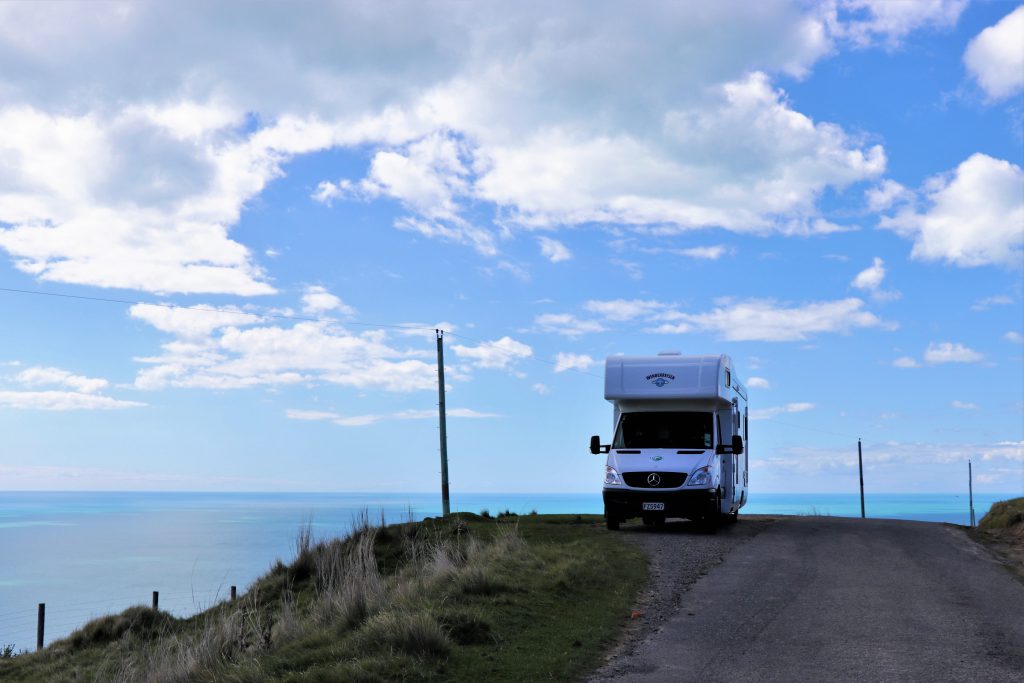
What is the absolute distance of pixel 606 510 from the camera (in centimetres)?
1959

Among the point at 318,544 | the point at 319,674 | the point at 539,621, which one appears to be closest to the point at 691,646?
the point at 539,621

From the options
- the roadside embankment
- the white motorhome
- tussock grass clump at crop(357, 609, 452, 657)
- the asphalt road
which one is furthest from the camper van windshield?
tussock grass clump at crop(357, 609, 452, 657)

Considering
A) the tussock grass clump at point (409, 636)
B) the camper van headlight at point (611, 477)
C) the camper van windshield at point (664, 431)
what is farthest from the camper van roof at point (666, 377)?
the tussock grass clump at point (409, 636)

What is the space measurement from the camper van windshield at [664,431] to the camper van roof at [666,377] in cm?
67

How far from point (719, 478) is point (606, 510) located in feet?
8.59

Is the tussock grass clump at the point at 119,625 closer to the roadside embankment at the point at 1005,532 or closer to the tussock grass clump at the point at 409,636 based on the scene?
the tussock grass clump at the point at 409,636

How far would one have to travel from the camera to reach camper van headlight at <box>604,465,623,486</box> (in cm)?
1925

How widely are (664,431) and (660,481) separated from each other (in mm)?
1348

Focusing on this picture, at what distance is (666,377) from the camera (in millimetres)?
19531

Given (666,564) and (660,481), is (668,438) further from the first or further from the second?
(666,564)

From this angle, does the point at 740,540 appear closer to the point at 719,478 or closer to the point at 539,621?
the point at 719,478

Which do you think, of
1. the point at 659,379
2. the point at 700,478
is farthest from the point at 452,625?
the point at 659,379

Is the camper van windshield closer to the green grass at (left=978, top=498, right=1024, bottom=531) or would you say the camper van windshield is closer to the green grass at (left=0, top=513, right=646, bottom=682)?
the green grass at (left=0, top=513, right=646, bottom=682)

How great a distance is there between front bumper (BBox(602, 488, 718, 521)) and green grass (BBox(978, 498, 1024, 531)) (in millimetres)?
8170
